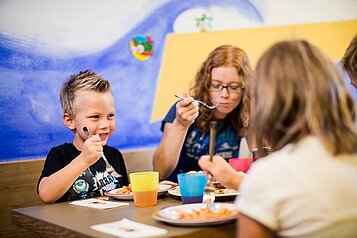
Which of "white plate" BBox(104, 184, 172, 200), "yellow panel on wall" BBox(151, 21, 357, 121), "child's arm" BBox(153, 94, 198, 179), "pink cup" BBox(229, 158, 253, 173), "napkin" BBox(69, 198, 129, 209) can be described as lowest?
"napkin" BBox(69, 198, 129, 209)

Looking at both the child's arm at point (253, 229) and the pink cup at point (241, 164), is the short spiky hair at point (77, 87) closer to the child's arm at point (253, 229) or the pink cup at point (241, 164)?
the pink cup at point (241, 164)

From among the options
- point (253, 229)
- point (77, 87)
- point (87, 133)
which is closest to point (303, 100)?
point (253, 229)

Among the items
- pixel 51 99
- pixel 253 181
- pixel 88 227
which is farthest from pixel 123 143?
pixel 253 181

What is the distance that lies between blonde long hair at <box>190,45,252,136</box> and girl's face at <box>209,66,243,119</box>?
0.08ft

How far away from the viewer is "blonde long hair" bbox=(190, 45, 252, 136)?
250cm

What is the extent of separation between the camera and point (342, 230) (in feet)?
3.75

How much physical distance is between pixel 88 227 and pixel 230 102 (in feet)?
4.02

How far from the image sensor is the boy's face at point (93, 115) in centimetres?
217

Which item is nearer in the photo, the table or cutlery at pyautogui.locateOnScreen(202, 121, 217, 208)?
the table

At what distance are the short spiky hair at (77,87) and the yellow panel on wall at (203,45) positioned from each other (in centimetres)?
87

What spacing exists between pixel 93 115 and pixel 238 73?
0.73 m

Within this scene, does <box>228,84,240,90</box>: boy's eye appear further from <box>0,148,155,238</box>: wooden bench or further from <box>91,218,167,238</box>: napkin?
<box>91,218,167,238</box>: napkin

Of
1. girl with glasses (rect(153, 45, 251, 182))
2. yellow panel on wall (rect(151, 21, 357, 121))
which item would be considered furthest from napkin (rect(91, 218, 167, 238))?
yellow panel on wall (rect(151, 21, 357, 121))

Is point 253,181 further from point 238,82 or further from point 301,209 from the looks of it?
point 238,82
